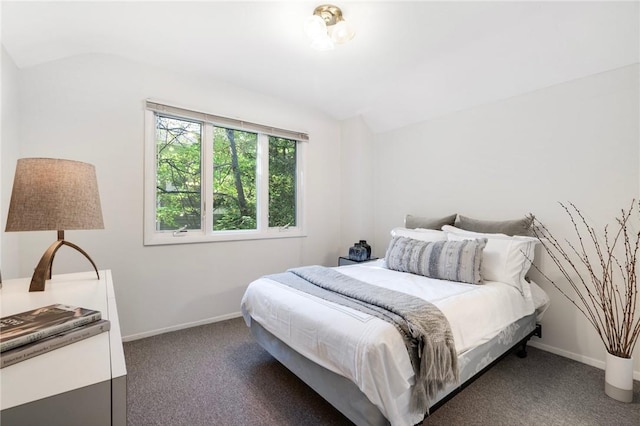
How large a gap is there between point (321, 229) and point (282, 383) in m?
2.16

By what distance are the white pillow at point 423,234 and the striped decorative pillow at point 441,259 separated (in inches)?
8.3

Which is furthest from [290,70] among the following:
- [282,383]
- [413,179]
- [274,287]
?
[282,383]

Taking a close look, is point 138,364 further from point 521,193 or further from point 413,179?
point 521,193

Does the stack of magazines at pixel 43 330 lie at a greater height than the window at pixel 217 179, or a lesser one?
lesser

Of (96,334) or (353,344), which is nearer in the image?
(96,334)

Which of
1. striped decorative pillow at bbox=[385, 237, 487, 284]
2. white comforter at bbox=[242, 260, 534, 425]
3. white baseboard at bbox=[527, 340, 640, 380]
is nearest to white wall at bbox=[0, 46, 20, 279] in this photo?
white comforter at bbox=[242, 260, 534, 425]

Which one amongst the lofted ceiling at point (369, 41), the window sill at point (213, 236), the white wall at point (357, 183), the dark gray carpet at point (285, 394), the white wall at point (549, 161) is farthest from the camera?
the white wall at point (357, 183)

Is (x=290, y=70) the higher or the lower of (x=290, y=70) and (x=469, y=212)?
the higher

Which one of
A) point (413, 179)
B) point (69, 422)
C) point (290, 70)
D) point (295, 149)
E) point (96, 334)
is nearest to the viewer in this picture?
point (69, 422)

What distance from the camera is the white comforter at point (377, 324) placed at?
4.17 ft

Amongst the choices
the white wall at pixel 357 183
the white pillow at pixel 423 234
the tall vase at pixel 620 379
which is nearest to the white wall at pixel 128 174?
the white wall at pixel 357 183

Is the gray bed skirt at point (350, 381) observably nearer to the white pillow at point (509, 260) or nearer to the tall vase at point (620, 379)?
the white pillow at point (509, 260)

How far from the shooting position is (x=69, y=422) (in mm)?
638

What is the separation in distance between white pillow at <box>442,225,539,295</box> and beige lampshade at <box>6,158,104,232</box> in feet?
8.56
